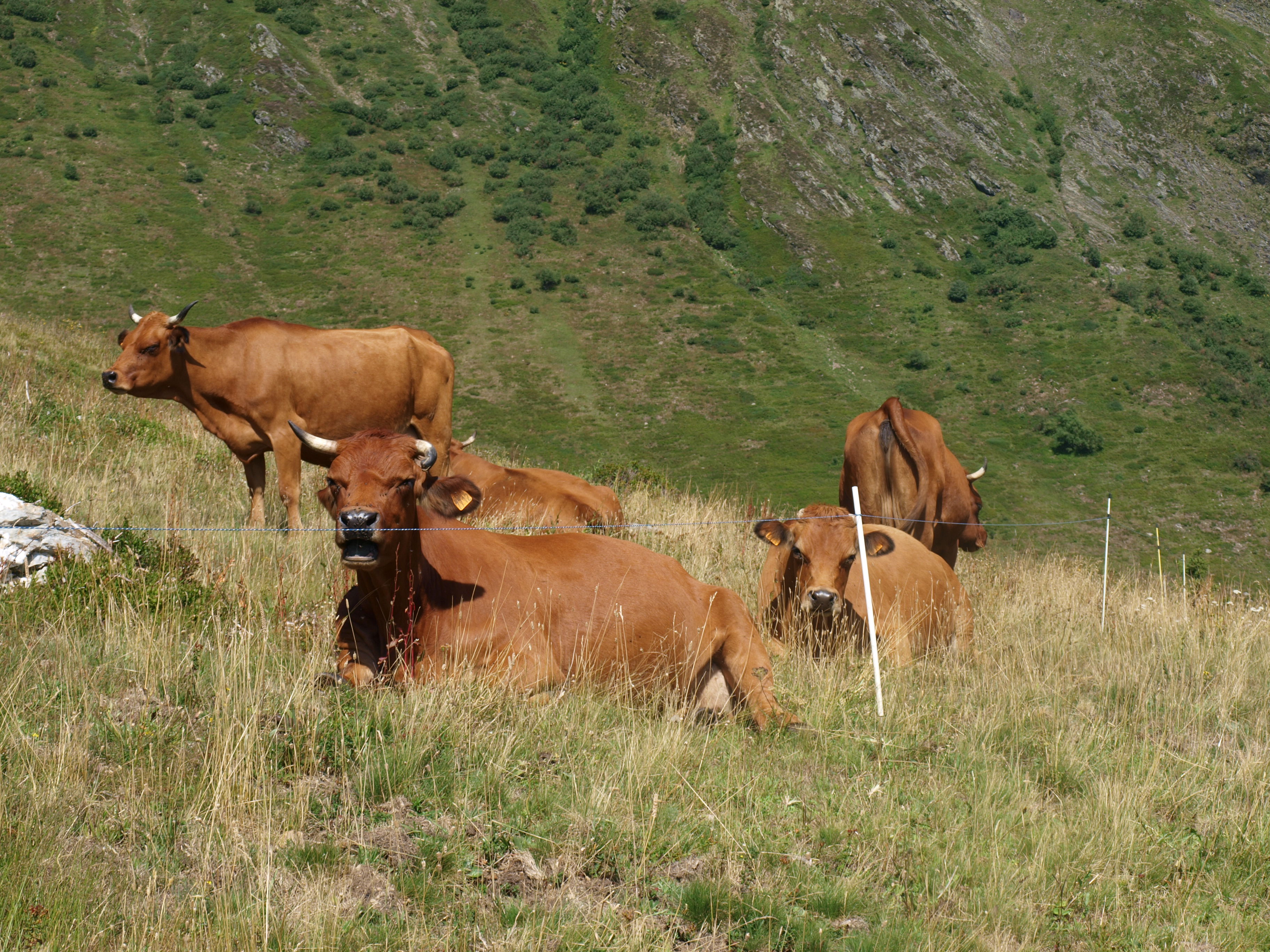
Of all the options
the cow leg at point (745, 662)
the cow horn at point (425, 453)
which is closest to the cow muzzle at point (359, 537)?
the cow horn at point (425, 453)

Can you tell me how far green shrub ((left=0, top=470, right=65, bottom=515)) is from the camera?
24.0ft

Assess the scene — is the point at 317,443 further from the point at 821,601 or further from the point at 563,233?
the point at 563,233

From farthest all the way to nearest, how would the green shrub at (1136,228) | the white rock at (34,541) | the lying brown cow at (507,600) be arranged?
1. the green shrub at (1136,228)
2. the white rock at (34,541)
3. the lying brown cow at (507,600)

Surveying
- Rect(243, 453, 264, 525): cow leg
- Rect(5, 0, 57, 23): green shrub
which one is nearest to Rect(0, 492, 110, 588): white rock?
Rect(243, 453, 264, 525): cow leg

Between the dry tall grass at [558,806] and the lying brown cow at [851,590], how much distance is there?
102 cm

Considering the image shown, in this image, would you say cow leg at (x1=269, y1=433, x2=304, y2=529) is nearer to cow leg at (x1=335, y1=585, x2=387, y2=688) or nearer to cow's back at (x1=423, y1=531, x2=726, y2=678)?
cow's back at (x1=423, y1=531, x2=726, y2=678)

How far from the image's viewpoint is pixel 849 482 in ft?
43.8

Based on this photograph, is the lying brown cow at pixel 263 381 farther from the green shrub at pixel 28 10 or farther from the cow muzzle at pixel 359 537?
the green shrub at pixel 28 10

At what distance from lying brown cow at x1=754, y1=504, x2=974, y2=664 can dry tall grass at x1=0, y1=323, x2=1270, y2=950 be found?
3.36 ft

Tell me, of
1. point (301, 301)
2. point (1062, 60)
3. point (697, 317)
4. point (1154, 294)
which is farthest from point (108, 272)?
point (1062, 60)

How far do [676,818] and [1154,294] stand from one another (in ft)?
445

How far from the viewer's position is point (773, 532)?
8547 millimetres

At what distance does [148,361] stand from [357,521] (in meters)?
6.88

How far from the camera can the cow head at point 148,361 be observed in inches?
424
